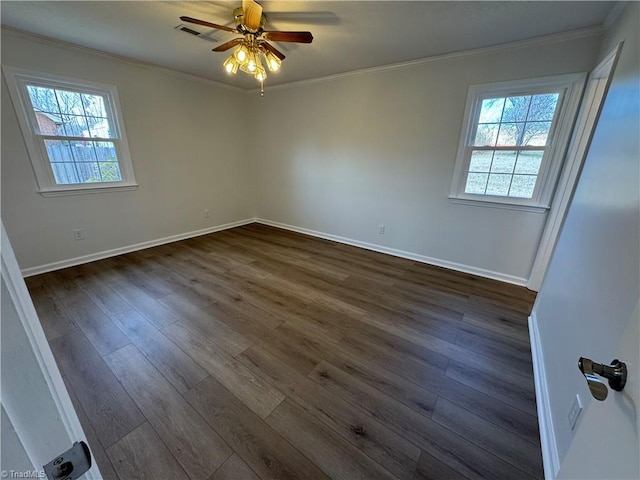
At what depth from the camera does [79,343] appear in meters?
1.96

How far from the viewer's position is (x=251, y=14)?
78.2 inches

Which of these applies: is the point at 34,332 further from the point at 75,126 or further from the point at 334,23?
the point at 75,126

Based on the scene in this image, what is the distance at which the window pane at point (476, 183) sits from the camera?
2967 mm

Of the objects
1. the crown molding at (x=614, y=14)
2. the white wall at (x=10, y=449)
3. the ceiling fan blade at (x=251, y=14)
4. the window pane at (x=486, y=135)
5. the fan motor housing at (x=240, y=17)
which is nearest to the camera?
the white wall at (x=10, y=449)

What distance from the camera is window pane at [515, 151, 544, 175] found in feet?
8.66

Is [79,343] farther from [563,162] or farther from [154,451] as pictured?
[563,162]

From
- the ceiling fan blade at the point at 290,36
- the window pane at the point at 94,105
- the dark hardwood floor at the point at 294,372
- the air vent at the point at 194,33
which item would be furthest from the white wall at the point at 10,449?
the window pane at the point at 94,105

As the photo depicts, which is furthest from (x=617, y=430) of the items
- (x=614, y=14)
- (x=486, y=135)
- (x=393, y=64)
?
(x=393, y=64)

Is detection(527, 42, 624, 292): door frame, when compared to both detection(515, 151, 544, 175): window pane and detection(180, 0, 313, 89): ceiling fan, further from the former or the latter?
detection(180, 0, 313, 89): ceiling fan

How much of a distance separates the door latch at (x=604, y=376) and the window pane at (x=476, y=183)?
2.77m

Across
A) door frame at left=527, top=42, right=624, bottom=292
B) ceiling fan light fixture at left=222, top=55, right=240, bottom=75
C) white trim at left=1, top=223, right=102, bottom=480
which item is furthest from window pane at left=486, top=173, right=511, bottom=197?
white trim at left=1, top=223, right=102, bottom=480

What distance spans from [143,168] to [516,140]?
4617 mm

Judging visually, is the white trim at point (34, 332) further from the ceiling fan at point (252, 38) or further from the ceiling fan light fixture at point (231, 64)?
the ceiling fan light fixture at point (231, 64)

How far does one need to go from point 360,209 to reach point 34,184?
3.92 m
